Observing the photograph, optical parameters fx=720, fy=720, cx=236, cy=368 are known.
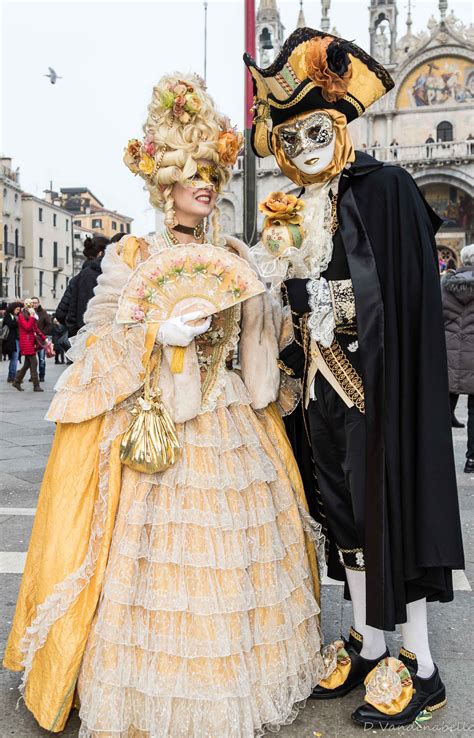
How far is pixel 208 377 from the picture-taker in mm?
2410

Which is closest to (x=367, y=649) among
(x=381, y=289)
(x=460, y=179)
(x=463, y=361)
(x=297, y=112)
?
(x=381, y=289)

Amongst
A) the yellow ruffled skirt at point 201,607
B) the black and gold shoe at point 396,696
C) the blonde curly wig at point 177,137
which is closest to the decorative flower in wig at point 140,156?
the blonde curly wig at point 177,137

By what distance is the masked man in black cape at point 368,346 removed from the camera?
2.24m

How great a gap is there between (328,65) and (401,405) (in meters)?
1.09

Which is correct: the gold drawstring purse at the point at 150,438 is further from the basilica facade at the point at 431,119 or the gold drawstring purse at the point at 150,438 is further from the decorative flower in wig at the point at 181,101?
the basilica facade at the point at 431,119

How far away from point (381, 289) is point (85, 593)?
4.26ft

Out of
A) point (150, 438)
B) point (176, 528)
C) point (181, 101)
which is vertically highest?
point (181, 101)

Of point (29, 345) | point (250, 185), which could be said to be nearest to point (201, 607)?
point (250, 185)

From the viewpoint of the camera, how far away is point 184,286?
2.26 m

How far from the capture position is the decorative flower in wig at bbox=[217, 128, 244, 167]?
2400mm

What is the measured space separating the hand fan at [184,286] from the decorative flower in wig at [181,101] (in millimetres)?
459

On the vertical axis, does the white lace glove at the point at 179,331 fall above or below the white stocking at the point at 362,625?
above

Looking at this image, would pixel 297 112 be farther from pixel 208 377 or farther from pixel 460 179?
pixel 460 179

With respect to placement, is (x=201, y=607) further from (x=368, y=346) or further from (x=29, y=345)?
(x=29, y=345)
